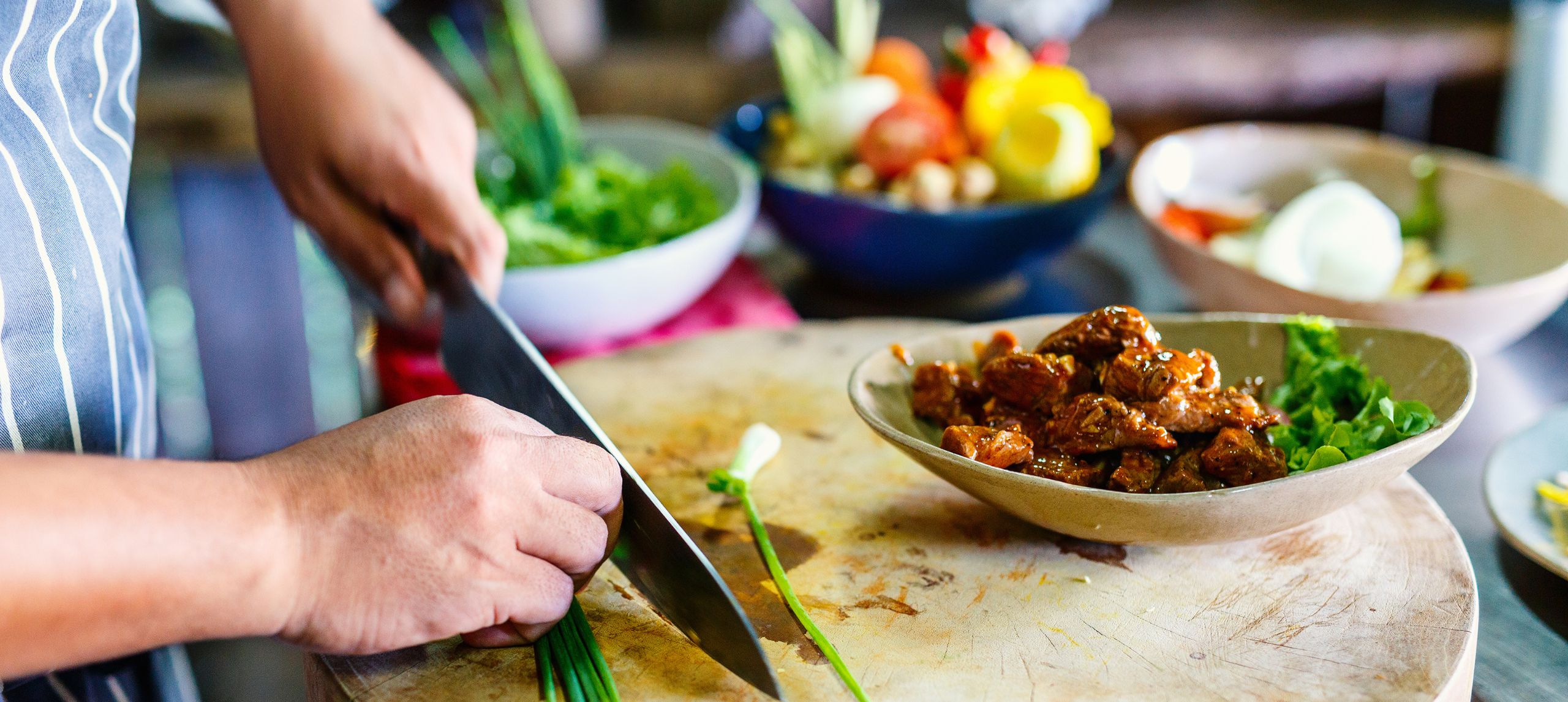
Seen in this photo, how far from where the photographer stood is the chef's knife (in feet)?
2.72

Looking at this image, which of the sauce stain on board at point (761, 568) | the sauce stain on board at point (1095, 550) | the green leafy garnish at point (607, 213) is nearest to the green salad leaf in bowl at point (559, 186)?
the green leafy garnish at point (607, 213)

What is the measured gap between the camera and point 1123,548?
103 cm

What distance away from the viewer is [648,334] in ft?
5.75

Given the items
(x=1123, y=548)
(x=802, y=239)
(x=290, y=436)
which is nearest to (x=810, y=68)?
(x=802, y=239)

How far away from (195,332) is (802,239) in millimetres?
3025

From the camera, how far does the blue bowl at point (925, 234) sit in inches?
66.2

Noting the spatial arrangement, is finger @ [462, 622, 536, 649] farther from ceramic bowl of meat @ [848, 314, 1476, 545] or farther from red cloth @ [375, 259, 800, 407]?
red cloth @ [375, 259, 800, 407]

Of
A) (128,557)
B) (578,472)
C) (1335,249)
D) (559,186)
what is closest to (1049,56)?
(1335,249)

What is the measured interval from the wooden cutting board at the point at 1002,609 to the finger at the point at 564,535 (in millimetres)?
107

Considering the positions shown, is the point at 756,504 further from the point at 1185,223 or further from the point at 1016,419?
the point at 1185,223

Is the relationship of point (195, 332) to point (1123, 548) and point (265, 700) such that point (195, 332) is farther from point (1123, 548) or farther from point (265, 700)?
point (1123, 548)

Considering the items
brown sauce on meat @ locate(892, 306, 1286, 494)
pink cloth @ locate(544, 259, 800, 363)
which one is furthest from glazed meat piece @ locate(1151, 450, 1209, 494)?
pink cloth @ locate(544, 259, 800, 363)

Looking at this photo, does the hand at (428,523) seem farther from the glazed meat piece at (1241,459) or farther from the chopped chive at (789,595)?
the glazed meat piece at (1241,459)

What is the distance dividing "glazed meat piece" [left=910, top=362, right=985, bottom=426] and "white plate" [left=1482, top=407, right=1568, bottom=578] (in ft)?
1.80
